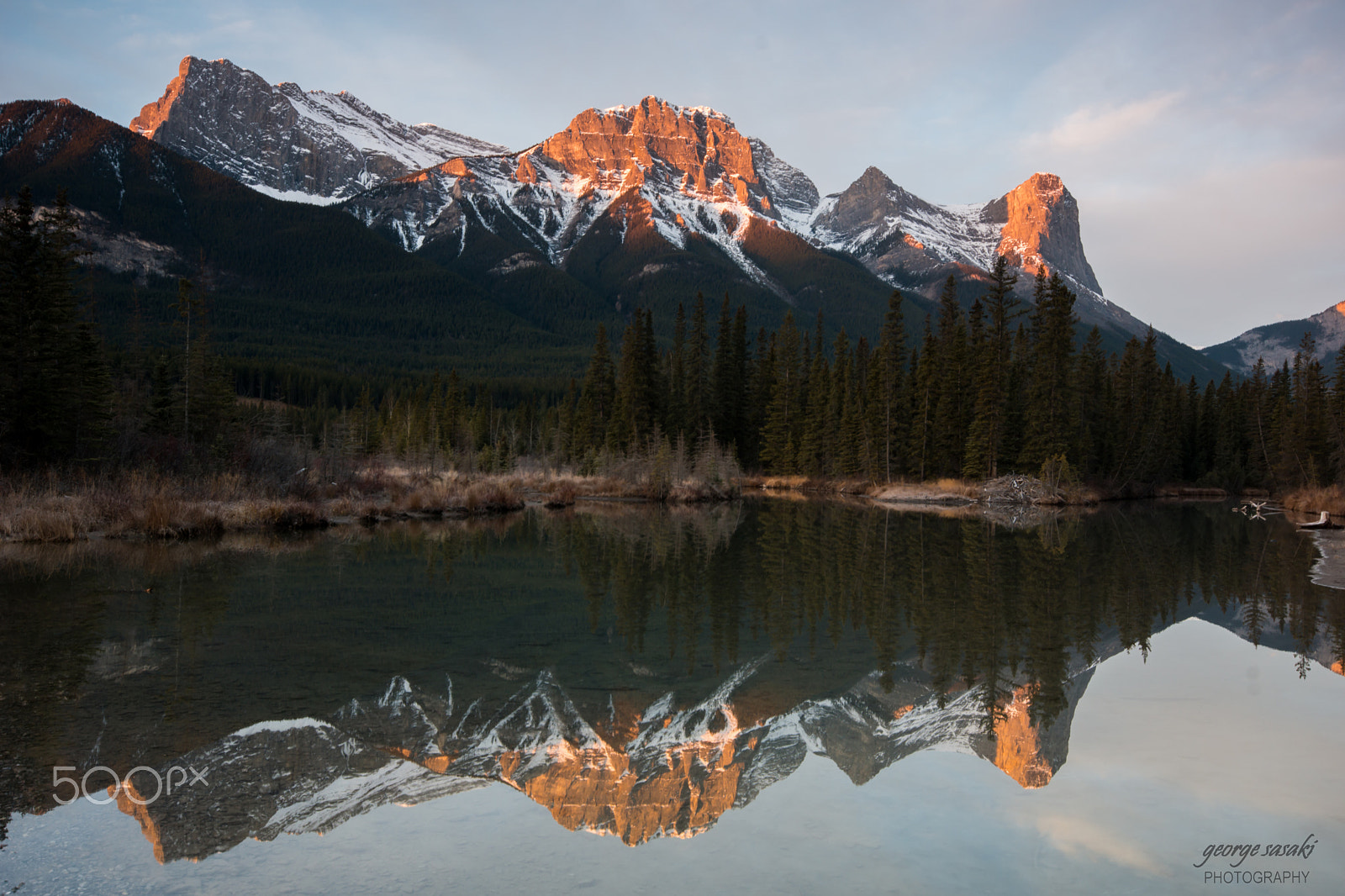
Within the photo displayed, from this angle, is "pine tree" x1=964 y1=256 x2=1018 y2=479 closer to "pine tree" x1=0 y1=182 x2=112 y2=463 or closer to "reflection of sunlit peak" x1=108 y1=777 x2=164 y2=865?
"pine tree" x1=0 y1=182 x2=112 y2=463

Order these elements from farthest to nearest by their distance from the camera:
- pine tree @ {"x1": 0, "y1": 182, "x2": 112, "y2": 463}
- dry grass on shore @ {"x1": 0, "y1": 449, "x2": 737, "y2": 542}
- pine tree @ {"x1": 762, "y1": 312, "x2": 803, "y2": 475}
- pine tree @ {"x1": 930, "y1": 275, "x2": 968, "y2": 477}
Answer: pine tree @ {"x1": 762, "y1": 312, "x2": 803, "y2": 475}, pine tree @ {"x1": 930, "y1": 275, "x2": 968, "y2": 477}, pine tree @ {"x1": 0, "y1": 182, "x2": 112, "y2": 463}, dry grass on shore @ {"x1": 0, "y1": 449, "x2": 737, "y2": 542}

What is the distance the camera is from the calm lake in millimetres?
5566

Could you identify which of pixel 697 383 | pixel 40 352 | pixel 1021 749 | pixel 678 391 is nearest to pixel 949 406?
pixel 697 383

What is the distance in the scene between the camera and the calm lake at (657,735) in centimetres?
557

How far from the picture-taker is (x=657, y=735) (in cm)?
810

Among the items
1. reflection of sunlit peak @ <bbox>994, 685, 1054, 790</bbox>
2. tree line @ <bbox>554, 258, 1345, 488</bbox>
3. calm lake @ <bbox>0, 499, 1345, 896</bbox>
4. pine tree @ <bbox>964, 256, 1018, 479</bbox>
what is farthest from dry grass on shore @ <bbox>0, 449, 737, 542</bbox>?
pine tree @ <bbox>964, 256, 1018, 479</bbox>

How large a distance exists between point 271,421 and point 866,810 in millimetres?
45145

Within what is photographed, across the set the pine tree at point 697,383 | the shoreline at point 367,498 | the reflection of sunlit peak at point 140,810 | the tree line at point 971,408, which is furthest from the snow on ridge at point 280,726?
the pine tree at point 697,383

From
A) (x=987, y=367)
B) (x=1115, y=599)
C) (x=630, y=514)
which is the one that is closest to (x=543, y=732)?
(x=1115, y=599)

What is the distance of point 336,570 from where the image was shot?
18.4m

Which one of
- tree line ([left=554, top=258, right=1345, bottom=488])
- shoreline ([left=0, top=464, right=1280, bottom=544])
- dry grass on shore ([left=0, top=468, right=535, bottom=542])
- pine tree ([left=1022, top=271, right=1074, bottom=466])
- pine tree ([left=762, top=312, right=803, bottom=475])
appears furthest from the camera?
pine tree ([left=762, top=312, right=803, bottom=475])

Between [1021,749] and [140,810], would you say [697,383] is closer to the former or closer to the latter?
[1021,749]

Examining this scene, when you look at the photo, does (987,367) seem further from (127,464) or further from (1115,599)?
(127,464)

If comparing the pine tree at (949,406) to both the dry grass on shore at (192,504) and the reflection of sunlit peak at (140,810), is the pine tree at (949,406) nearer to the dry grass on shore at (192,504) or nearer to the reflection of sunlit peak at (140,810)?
the dry grass on shore at (192,504)
